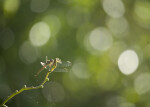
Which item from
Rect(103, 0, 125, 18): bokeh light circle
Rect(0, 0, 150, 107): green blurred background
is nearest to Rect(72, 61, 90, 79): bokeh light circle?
Rect(0, 0, 150, 107): green blurred background

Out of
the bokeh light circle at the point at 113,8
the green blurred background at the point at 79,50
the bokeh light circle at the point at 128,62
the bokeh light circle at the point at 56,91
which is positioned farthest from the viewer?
the bokeh light circle at the point at 128,62

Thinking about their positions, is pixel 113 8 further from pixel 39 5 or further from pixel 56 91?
pixel 56 91

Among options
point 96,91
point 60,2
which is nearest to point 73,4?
point 60,2

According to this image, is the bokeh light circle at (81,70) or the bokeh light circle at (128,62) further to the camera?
Answer: the bokeh light circle at (128,62)

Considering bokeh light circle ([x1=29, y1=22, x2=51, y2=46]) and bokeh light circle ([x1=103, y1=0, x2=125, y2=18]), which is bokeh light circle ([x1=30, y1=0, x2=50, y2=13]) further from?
bokeh light circle ([x1=103, y1=0, x2=125, y2=18])

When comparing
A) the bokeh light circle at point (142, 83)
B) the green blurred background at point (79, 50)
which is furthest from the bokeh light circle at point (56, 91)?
the bokeh light circle at point (142, 83)

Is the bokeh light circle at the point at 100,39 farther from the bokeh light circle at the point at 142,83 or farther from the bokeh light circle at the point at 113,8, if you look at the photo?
the bokeh light circle at the point at 142,83

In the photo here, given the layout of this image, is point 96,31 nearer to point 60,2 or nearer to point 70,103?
point 60,2

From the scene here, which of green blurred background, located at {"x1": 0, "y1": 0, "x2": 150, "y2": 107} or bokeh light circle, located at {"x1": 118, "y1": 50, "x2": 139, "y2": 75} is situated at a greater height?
green blurred background, located at {"x1": 0, "y1": 0, "x2": 150, "y2": 107}

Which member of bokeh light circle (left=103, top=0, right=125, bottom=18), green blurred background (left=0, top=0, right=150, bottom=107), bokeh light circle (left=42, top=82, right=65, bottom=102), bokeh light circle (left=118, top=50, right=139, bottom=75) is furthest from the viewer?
bokeh light circle (left=118, top=50, right=139, bottom=75)

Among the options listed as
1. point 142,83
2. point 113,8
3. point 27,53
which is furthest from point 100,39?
point 27,53
